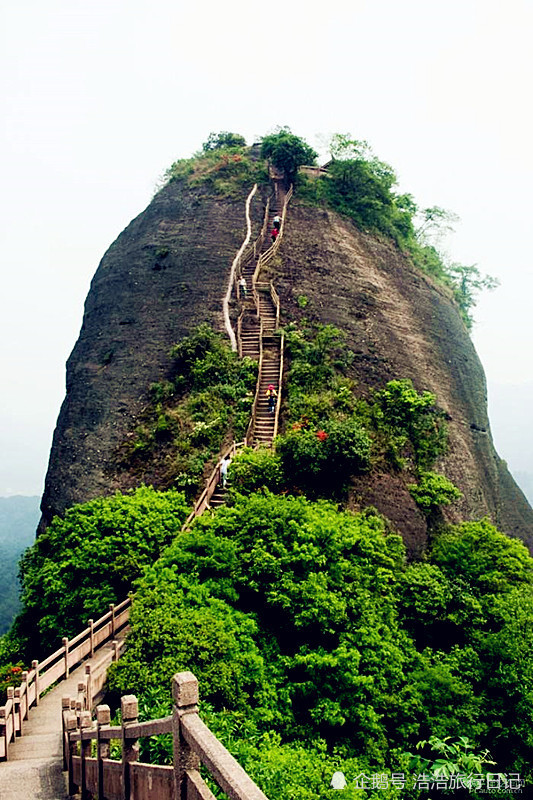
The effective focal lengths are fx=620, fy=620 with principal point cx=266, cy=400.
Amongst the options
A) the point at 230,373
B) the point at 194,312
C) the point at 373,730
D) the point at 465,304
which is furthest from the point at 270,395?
the point at 465,304

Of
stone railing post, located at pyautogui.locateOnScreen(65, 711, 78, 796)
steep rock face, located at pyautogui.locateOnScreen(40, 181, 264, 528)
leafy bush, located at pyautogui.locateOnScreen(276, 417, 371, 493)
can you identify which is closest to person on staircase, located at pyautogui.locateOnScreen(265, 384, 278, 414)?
leafy bush, located at pyautogui.locateOnScreen(276, 417, 371, 493)

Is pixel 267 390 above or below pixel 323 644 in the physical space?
above

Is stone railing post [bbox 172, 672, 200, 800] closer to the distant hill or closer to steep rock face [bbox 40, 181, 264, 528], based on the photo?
steep rock face [bbox 40, 181, 264, 528]

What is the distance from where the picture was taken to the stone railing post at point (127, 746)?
6596 millimetres

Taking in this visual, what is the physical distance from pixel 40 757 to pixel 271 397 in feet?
49.1

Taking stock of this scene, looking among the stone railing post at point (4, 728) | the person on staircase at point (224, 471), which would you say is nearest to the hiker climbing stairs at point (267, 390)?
the person on staircase at point (224, 471)

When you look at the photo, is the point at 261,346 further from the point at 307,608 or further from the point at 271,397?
the point at 307,608

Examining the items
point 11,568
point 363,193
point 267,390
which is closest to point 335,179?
point 363,193

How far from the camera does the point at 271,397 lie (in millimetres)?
23172

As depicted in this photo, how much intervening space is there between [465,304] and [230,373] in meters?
26.0

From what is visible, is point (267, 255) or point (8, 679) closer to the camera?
point (8, 679)

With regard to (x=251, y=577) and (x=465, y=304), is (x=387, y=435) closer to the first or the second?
(x=251, y=577)

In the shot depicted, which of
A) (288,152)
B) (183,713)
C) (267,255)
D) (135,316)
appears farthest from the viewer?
(288,152)

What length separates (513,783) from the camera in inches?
512
